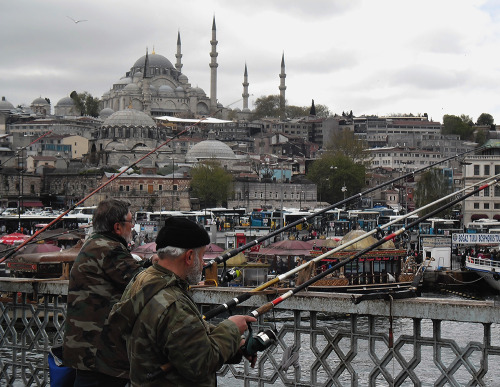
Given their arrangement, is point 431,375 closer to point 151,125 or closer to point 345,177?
point 345,177

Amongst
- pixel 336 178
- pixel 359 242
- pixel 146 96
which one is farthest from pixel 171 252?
pixel 146 96

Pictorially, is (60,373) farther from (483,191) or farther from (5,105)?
(5,105)

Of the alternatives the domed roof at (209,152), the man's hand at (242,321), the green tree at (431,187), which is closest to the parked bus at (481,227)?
the green tree at (431,187)

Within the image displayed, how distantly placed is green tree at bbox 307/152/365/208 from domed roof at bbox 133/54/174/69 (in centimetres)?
5241

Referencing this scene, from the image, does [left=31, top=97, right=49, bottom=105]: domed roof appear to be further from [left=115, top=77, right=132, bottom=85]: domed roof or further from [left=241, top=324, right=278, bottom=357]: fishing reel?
[left=241, top=324, right=278, bottom=357]: fishing reel

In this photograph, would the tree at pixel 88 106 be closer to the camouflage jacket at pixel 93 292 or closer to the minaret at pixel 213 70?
the minaret at pixel 213 70

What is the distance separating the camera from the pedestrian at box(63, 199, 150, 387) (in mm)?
3705

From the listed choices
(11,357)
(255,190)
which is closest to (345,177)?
(255,190)

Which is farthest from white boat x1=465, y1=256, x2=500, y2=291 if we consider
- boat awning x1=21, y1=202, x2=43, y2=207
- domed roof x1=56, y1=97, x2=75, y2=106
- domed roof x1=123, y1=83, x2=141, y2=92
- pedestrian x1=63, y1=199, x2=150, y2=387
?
domed roof x1=56, y1=97, x2=75, y2=106

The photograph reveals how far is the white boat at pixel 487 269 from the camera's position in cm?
2271

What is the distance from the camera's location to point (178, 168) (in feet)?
222

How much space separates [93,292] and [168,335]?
1.00m

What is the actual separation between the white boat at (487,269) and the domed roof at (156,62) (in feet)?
310

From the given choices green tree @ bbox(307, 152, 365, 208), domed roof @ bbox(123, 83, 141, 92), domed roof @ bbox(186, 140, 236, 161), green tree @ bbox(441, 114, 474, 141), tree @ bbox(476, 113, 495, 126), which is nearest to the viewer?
green tree @ bbox(307, 152, 365, 208)
